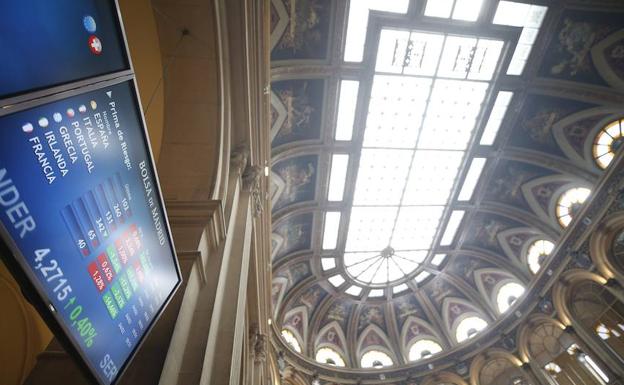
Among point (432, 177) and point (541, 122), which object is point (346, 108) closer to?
point (432, 177)

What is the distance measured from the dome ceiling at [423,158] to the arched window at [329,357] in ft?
0.29

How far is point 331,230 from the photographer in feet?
42.1

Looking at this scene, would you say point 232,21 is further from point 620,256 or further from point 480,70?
point 620,256

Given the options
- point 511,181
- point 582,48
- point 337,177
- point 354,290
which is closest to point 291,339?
point 354,290

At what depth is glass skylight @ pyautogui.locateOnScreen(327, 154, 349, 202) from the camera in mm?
10789

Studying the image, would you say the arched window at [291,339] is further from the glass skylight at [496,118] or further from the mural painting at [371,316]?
the glass skylight at [496,118]

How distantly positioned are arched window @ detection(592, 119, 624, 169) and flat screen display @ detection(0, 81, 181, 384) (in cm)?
1218

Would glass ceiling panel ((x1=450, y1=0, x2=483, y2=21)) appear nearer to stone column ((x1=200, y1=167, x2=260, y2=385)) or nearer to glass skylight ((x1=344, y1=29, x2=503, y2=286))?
glass skylight ((x1=344, y1=29, x2=503, y2=286))

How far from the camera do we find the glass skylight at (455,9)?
317 inches

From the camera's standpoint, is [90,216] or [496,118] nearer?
[90,216]

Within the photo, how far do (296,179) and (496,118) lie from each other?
696cm

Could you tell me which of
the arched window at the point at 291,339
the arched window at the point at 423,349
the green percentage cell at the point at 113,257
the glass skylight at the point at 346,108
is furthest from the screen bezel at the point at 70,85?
the arched window at the point at 423,349

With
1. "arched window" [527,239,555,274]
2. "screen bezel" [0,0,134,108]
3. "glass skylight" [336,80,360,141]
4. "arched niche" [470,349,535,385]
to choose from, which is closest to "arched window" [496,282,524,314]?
"arched window" [527,239,555,274]

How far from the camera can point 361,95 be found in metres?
9.45
